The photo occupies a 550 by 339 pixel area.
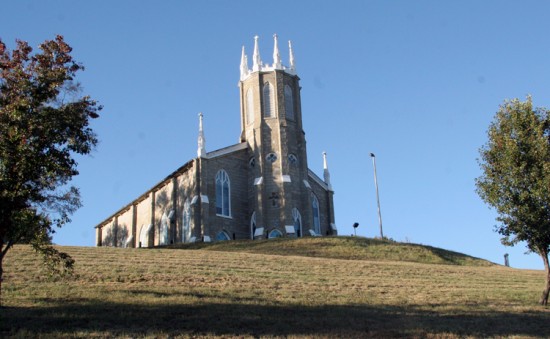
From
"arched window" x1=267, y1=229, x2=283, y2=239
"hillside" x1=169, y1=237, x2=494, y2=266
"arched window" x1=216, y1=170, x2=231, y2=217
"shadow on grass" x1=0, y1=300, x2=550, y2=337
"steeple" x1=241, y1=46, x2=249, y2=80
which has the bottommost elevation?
"shadow on grass" x1=0, y1=300, x2=550, y2=337

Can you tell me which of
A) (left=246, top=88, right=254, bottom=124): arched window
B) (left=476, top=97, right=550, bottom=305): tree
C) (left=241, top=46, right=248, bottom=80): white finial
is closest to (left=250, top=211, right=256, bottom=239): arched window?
(left=246, top=88, right=254, bottom=124): arched window

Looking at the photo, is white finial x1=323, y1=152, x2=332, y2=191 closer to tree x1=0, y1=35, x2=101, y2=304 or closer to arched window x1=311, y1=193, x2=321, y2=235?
arched window x1=311, y1=193, x2=321, y2=235

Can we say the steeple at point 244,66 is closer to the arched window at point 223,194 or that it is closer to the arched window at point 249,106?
the arched window at point 249,106

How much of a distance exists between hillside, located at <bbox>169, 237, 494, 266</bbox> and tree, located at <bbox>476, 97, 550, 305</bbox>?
13983 mm

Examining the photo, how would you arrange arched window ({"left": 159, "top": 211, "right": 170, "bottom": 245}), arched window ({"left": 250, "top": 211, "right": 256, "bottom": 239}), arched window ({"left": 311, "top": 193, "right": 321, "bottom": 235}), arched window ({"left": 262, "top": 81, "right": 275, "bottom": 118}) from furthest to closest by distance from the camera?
arched window ({"left": 159, "top": 211, "right": 170, "bottom": 245}) < arched window ({"left": 311, "top": 193, "right": 321, "bottom": 235}) < arched window ({"left": 262, "top": 81, "right": 275, "bottom": 118}) < arched window ({"left": 250, "top": 211, "right": 256, "bottom": 239})

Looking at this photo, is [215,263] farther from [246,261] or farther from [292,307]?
[292,307]

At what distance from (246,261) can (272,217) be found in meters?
21.3

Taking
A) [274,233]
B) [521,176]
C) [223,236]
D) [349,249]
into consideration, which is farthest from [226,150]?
[521,176]

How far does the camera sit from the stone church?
54.2 meters

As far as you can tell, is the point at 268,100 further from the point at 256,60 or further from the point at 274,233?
the point at 274,233

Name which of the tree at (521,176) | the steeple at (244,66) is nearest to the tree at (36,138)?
the tree at (521,176)

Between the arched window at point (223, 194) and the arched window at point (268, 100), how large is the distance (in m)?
6.24

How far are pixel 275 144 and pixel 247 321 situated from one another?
37777 mm

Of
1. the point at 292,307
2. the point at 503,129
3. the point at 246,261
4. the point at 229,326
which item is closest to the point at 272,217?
the point at 246,261
